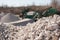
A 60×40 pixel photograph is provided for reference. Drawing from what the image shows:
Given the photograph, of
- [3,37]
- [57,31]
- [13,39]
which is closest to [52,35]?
[57,31]

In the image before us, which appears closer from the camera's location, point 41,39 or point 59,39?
point 59,39

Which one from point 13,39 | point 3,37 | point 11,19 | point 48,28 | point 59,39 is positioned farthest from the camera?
point 11,19

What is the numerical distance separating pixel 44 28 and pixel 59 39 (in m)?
0.78

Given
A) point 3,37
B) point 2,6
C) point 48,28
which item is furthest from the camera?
point 2,6

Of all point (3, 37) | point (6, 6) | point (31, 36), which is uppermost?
point (31, 36)

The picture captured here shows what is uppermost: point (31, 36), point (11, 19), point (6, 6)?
point (31, 36)

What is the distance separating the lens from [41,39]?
3.53m

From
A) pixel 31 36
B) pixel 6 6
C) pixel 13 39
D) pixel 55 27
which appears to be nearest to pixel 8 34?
pixel 13 39

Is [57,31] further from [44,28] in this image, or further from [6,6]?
[6,6]

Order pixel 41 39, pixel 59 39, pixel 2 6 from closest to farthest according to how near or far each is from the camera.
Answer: pixel 59 39 → pixel 41 39 → pixel 2 6

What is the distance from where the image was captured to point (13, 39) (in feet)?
15.7

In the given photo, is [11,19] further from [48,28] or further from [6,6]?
[6,6]

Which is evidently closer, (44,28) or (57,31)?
(57,31)

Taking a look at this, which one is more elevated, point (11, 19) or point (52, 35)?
point (52, 35)
